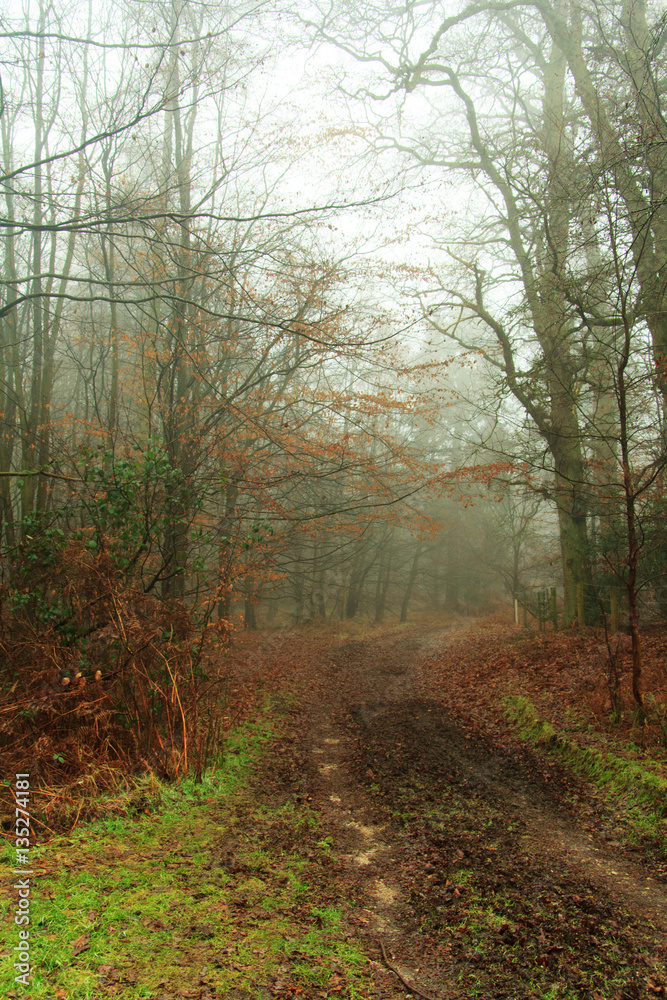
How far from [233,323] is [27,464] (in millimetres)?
4136

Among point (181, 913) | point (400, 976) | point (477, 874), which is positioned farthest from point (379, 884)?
point (181, 913)

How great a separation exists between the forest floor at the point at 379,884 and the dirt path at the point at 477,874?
13mm

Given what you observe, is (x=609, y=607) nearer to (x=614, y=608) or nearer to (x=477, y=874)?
(x=614, y=608)

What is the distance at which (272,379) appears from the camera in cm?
1174

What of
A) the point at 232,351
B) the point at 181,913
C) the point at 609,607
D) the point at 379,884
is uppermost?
the point at 232,351

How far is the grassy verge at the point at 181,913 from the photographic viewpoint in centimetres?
274

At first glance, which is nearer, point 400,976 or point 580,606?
point 400,976

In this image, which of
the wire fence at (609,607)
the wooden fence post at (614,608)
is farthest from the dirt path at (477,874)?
the wire fence at (609,607)

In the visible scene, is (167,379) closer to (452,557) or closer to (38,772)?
(38,772)

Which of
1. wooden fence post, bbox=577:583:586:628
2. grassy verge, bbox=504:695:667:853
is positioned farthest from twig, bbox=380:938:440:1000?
wooden fence post, bbox=577:583:586:628

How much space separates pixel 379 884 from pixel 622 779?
261 centimetres

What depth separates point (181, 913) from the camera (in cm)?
326

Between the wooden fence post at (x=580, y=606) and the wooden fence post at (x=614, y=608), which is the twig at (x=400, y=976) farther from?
the wooden fence post at (x=580, y=606)

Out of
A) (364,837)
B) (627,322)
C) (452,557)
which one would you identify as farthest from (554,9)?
(452,557)
